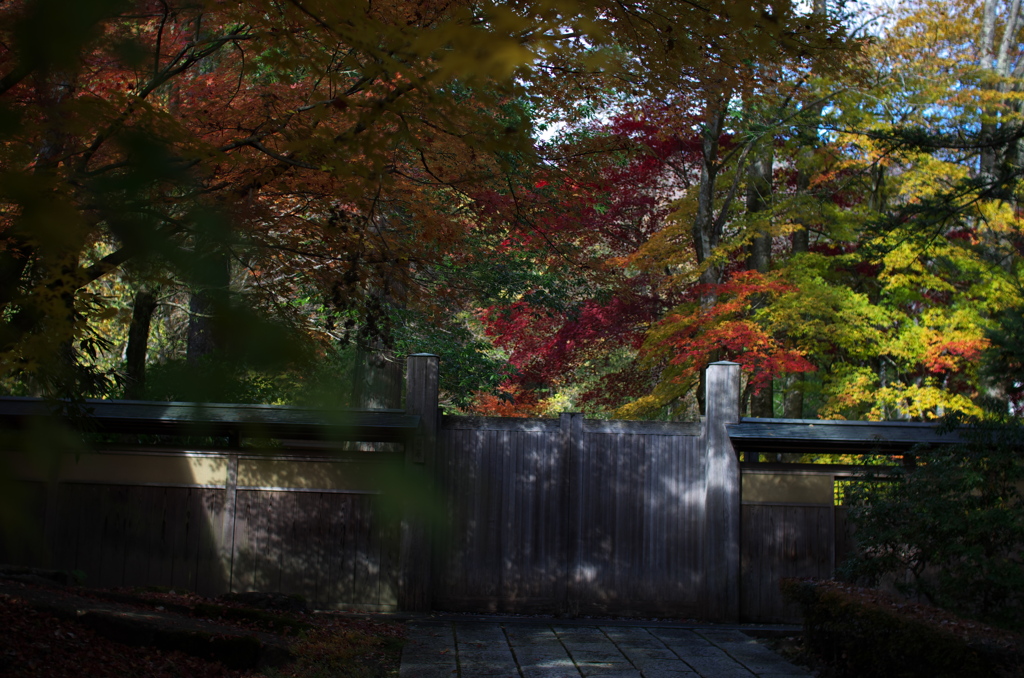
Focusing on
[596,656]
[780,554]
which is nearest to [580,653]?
[596,656]

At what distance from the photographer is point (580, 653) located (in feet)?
19.4

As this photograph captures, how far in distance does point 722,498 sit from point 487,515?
6.86 feet

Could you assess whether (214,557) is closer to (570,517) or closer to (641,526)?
(570,517)

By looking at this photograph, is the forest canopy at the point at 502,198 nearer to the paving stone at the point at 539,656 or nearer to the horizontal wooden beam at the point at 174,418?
the horizontal wooden beam at the point at 174,418

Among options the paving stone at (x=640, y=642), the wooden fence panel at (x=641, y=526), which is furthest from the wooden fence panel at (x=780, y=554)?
the paving stone at (x=640, y=642)

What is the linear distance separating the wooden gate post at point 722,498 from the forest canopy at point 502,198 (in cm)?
169

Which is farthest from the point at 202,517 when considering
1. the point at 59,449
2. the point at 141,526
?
the point at 59,449

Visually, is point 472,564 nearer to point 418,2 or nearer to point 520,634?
point 520,634

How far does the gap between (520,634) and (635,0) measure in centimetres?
472

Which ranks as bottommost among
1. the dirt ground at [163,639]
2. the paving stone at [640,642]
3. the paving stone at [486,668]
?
the paving stone at [640,642]

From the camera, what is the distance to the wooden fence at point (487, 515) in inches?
280

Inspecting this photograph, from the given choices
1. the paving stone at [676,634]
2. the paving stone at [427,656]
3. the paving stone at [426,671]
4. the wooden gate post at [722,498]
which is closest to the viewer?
the paving stone at [426,671]

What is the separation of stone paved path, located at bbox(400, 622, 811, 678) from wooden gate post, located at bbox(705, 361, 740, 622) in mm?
418

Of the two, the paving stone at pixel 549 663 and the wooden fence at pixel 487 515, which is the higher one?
the wooden fence at pixel 487 515
